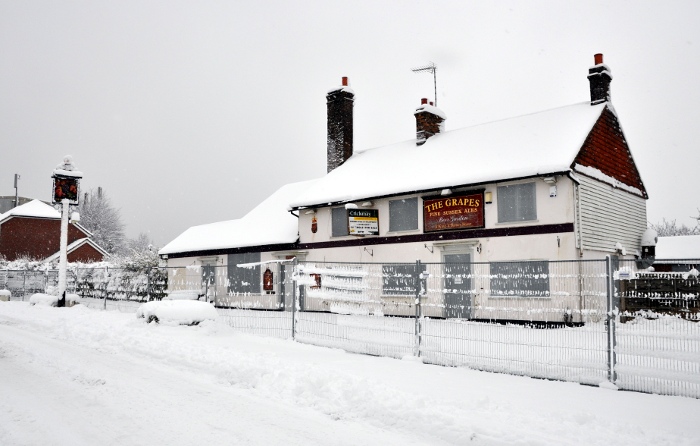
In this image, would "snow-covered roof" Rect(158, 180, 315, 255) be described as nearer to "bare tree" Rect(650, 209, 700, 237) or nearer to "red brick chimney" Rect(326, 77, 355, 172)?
"red brick chimney" Rect(326, 77, 355, 172)

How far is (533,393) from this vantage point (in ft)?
24.7

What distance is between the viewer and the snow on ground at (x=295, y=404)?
5.55 meters

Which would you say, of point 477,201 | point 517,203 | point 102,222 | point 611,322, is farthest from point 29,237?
point 611,322

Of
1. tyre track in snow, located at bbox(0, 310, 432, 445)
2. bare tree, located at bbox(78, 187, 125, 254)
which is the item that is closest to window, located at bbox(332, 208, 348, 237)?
tyre track in snow, located at bbox(0, 310, 432, 445)

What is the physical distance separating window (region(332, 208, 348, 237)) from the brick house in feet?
118

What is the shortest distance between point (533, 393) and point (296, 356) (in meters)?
4.51

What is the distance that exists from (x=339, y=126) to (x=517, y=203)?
40.4 feet

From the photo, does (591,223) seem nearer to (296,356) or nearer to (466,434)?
(296,356)

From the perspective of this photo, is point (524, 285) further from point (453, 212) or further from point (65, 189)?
point (65, 189)

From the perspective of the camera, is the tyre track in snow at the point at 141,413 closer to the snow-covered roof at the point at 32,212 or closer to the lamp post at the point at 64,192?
the lamp post at the point at 64,192

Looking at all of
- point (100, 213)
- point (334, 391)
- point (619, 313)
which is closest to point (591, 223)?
point (619, 313)

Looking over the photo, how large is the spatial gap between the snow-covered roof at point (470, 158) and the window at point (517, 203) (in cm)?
57

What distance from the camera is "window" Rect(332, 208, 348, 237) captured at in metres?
22.5

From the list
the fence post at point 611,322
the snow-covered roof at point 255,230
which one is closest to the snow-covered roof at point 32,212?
the snow-covered roof at point 255,230
